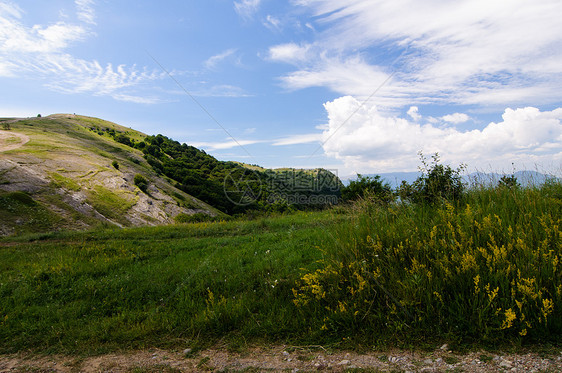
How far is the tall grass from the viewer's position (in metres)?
3.47

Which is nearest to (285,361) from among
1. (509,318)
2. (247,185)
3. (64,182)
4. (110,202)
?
(509,318)

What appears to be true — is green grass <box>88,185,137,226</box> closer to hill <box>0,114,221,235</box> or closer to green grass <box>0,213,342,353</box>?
hill <box>0,114,221,235</box>

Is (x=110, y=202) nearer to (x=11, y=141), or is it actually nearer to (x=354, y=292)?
(x=11, y=141)

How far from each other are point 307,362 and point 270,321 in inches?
37.6

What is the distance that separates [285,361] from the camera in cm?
354

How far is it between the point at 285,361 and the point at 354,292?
1415 mm

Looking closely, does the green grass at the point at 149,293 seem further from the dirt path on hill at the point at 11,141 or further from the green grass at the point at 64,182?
the dirt path on hill at the point at 11,141

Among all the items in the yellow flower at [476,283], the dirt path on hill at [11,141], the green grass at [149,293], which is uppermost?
the dirt path on hill at [11,141]

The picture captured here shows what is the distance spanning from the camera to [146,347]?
413cm

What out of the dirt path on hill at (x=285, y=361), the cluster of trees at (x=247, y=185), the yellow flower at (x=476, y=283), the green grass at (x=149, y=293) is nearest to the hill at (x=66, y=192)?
the green grass at (x=149, y=293)

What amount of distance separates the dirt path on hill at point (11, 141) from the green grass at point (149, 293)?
3032cm

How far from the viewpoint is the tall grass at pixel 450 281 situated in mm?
3473

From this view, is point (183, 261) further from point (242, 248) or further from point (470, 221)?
point (470, 221)

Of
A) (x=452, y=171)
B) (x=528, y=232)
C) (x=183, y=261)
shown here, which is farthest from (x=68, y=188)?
(x=528, y=232)
